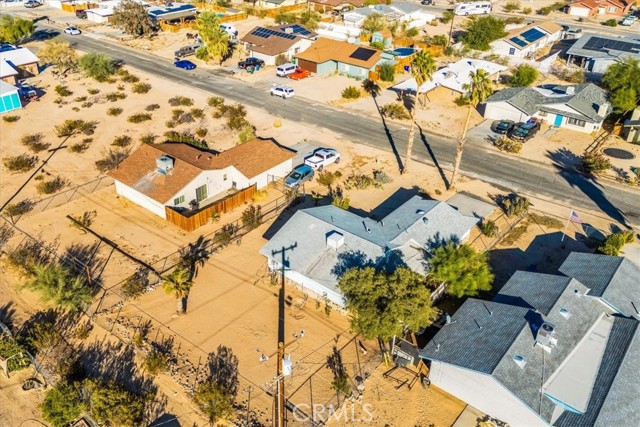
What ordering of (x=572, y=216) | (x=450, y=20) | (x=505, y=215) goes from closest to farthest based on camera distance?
(x=572, y=216) < (x=505, y=215) < (x=450, y=20)

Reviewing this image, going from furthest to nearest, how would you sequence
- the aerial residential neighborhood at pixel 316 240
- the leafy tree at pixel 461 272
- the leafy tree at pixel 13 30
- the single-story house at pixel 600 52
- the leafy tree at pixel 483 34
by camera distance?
the leafy tree at pixel 483 34
the leafy tree at pixel 13 30
the single-story house at pixel 600 52
the leafy tree at pixel 461 272
the aerial residential neighborhood at pixel 316 240

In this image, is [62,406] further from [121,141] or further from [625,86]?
[625,86]

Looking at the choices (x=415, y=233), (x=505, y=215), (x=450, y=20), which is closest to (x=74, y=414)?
(x=415, y=233)

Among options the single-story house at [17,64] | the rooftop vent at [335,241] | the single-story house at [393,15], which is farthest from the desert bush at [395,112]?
the single-story house at [17,64]

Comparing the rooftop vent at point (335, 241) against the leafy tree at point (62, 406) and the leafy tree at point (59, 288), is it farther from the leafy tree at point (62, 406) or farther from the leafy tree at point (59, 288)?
the leafy tree at point (62, 406)

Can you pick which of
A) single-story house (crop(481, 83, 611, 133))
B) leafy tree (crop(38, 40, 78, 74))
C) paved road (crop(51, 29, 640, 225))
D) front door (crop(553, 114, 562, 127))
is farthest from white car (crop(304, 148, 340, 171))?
leafy tree (crop(38, 40, 78, 74))

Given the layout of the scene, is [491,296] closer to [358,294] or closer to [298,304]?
[358,294]

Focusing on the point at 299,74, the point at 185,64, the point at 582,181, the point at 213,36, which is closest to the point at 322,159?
the point at 582,181

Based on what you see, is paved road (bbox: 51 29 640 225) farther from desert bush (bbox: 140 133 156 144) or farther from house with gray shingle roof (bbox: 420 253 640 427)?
house with gray shingle roof (bbox: 420 253 640 427)
